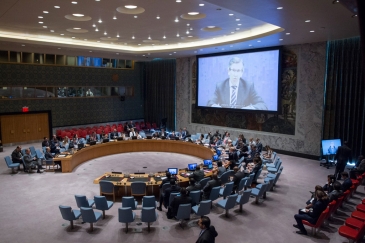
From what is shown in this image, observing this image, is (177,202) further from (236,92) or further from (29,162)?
(236,92)

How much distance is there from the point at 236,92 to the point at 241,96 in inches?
17.1

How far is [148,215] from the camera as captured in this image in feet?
23.0

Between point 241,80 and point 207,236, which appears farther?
point 241,80

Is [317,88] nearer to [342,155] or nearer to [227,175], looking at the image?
[342,155]

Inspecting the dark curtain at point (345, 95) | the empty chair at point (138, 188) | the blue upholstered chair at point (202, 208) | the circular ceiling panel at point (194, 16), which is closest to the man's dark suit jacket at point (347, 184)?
the blue upholstered chair at point (202, 208)

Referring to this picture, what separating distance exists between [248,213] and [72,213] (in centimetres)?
471

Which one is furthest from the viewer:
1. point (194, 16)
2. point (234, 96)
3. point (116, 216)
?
point (234, 96)

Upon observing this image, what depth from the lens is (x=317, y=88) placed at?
47.0 feet

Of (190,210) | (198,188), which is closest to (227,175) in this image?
(198,188)

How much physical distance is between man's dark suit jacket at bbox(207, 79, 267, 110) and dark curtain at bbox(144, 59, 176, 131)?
169 inches

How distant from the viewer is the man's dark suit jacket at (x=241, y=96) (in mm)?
16562

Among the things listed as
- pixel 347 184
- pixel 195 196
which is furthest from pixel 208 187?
pixel 347 184

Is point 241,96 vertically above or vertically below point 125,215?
above

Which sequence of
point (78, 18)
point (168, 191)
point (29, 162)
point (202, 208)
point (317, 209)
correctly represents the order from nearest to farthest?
point (317, 209) → point (202, 208) → point (168, 191) → point (78, 18) → point (29, 162)
